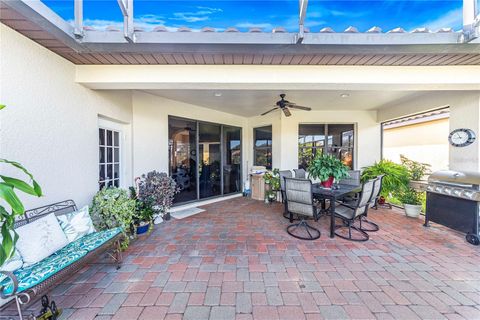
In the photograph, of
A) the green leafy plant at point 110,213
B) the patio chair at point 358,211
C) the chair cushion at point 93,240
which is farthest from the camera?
the patio chair at point 358,211

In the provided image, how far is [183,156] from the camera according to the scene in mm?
4988

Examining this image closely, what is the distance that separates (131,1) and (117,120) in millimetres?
2041

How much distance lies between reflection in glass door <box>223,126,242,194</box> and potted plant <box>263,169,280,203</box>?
1.26m

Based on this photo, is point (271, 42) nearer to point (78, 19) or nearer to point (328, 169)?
point (78, 19)

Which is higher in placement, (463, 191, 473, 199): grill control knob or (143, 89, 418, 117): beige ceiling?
(143, 89, 418, 117): beige ceiling

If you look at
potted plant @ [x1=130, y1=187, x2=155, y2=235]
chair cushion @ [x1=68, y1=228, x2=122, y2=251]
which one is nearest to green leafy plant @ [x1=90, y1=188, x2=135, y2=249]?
chair cushion @ [x1=68, y1=228, x2=122, y2=251]

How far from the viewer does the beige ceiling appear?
4.00 metres

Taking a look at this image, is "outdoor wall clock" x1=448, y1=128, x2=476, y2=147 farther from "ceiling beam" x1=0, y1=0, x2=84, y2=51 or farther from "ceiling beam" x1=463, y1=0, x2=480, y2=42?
"ceiling beam" x1=0, y1=0, x2=84, y2=51

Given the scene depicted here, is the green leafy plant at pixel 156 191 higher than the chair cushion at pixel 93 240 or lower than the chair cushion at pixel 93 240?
higher

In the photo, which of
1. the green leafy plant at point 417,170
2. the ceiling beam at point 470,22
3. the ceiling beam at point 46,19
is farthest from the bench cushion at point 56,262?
the green leafy plant at point 417,170

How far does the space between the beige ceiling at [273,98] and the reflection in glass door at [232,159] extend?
97 centimetres

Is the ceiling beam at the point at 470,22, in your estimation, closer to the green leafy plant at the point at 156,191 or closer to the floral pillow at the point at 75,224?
the green leafy plant at the point at 156,191

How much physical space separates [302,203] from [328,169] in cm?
84

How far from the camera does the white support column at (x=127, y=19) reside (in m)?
2.04
